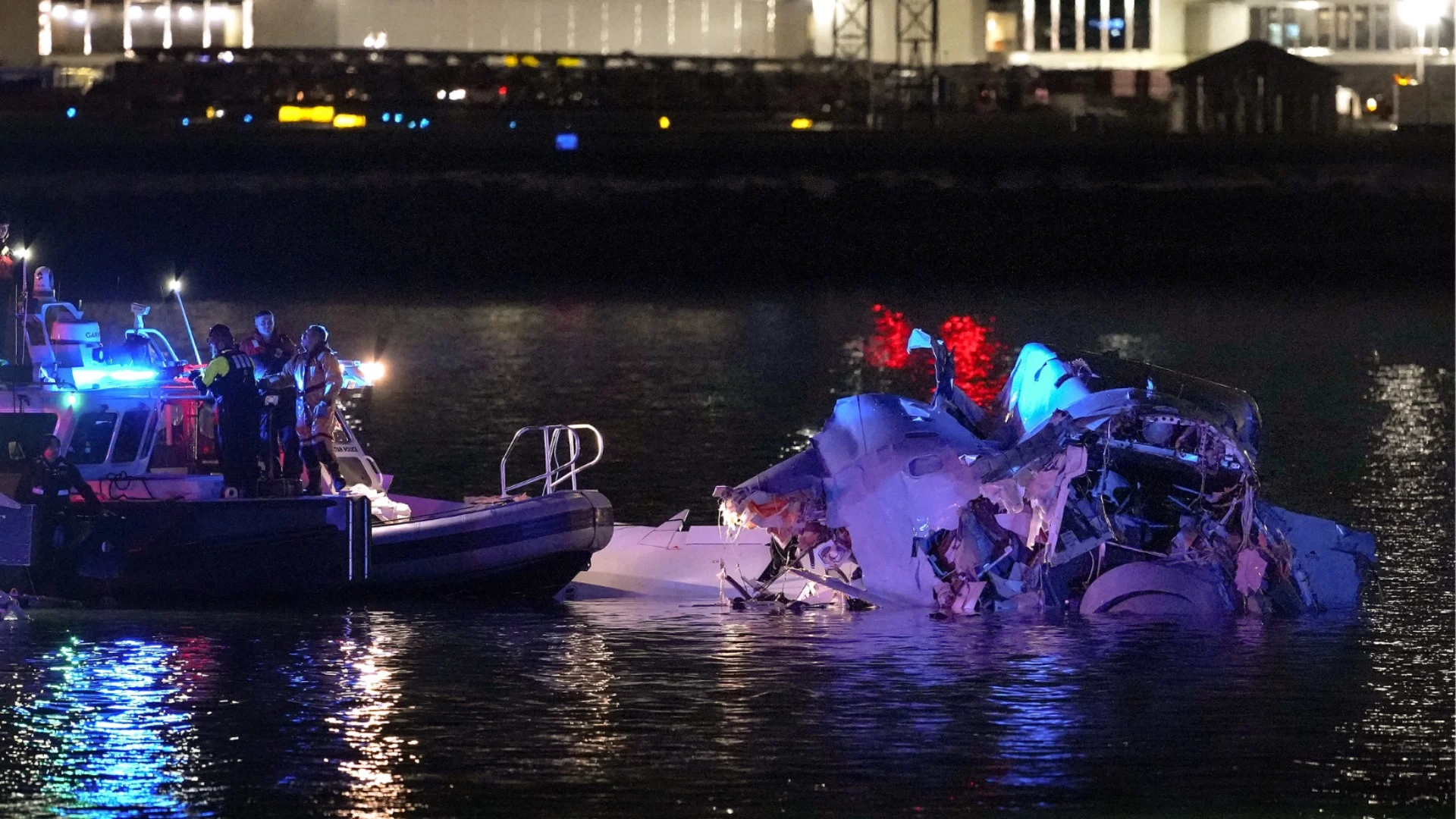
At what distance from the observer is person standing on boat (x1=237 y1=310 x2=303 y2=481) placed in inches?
634

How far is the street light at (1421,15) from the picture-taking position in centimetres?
7200

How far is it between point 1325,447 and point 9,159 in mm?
40072

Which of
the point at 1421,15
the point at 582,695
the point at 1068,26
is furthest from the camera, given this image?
the point at 1068,26

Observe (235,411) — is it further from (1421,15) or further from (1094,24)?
(1421,15)

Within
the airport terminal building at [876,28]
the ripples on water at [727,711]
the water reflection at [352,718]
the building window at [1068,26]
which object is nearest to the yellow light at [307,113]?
the airport terminal building at [876,28]

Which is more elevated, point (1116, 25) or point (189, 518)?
point (1116, 25)

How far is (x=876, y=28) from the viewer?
243 feet

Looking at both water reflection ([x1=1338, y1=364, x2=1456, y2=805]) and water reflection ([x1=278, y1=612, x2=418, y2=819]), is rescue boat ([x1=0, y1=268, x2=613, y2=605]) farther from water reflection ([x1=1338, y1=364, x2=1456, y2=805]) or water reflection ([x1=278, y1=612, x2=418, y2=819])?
water reflection ([x1=1338, y1=364, x2=1456, y2=805])

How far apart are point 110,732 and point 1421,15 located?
218 feet

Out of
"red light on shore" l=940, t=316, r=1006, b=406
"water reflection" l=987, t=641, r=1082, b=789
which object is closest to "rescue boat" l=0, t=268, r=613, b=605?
"water reflection" l=987, t=641, r=1082, b=789

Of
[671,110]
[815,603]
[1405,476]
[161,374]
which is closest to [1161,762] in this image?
[815,603]

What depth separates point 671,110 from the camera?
221ft

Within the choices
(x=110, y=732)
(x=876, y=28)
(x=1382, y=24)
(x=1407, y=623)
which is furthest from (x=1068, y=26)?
(x=110, y=732)

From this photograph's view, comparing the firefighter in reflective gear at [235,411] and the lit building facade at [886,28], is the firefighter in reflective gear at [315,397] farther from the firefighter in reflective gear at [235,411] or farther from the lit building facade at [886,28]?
the lit building facade at [886,28]
